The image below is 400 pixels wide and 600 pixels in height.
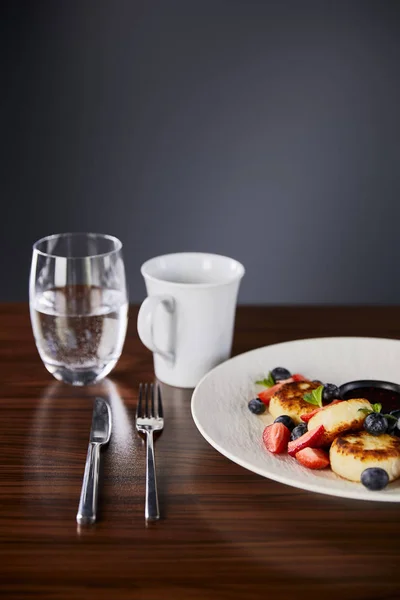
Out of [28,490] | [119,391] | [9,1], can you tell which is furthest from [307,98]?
[28,490]

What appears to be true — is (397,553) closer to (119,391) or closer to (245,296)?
(119,391)

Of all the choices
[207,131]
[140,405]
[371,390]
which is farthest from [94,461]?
[207,131]

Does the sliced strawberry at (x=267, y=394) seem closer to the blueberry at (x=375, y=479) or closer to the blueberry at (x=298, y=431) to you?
the blueberry at (x=298, y=431)

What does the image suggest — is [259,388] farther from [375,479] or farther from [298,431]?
[375,479]

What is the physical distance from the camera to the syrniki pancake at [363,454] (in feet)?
3.09

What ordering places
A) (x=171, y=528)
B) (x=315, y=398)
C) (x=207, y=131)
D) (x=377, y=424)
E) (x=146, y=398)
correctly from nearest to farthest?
(x=171, y=528) → (x=377, y=424) → (x=315, y=398) → (x=146, y=398) → (x=207, y=131)

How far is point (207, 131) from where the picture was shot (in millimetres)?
3041

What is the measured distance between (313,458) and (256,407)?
181 mm

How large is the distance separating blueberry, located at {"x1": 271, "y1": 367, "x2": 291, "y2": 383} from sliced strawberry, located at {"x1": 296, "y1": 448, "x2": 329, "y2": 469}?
0.84ft

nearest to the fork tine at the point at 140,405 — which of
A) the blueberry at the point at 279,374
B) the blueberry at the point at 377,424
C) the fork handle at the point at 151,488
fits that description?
the fork handle at the point at 151,488

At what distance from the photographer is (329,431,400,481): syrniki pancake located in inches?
37.1

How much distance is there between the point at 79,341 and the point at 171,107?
1.93 metres

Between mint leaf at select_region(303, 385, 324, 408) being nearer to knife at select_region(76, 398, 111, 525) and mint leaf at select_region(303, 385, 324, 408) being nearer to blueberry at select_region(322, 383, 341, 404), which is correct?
blueberry at select_region(322, 383, 341, 404)

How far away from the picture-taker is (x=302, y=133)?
3076 mm
